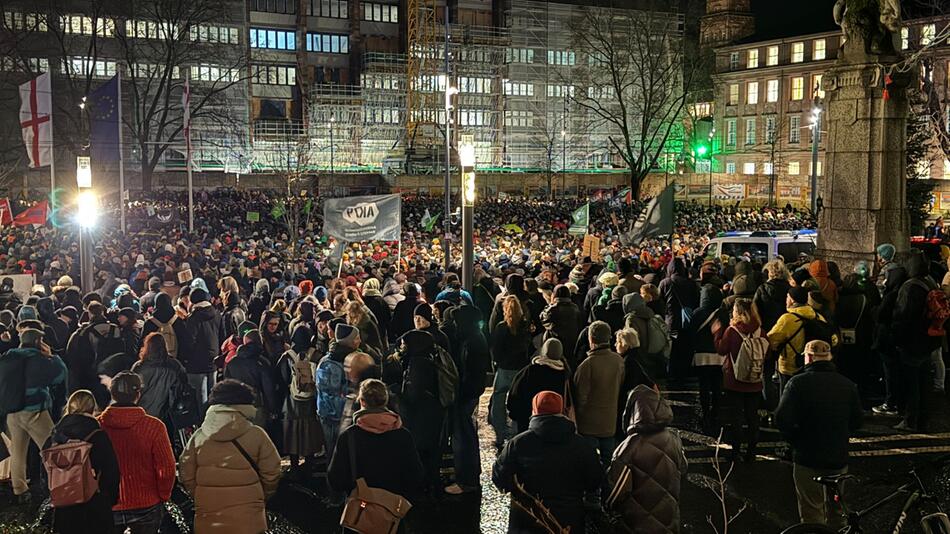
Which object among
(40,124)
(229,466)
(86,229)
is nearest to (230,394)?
(229,466)

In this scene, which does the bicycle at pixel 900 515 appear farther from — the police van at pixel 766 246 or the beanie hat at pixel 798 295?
the police van at pixel 766 246

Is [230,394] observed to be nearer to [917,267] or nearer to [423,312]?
[423,312]

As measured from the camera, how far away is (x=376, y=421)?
543cm

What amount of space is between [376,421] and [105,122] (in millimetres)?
16660

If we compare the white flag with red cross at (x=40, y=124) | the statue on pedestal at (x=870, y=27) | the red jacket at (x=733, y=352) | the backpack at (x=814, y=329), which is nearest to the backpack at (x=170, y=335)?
the red jacket at (x=733, y=352)

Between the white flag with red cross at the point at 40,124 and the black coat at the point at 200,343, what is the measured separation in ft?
31.7

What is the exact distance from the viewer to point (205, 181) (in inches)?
2339

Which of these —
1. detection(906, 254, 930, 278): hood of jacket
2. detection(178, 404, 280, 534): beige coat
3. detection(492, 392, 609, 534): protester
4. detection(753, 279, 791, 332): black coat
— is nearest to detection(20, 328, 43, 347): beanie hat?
detection(178, 404, 280, 534): beige coat

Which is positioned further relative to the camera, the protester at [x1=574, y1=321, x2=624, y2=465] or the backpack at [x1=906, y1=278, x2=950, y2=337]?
the backpack at [x1=906, y1=278, x2=950, y2=337]

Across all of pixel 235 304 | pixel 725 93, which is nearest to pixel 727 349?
pixel 235 304

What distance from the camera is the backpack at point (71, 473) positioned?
5426 mm

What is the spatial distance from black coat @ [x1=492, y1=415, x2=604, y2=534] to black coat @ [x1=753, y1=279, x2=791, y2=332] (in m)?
6.07

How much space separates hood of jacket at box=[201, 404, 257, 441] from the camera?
545cm

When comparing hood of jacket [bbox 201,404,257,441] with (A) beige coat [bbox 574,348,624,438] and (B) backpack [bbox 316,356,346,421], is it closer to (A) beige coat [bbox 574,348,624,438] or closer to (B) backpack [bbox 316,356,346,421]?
(B) backpack [bbox 316,356,346,421]
